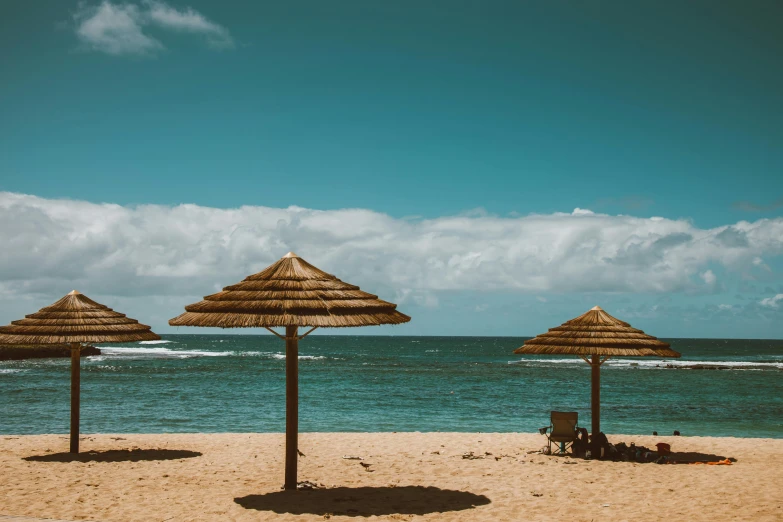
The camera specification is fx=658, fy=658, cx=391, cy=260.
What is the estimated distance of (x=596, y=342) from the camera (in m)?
11.3

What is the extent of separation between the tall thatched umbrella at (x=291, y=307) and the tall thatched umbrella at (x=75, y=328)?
11.2 feet

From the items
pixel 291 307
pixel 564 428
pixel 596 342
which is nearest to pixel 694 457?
pixel 564 428

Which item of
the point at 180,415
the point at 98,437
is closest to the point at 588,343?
the point at 98,437

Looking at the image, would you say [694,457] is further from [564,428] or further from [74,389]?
[74,389]

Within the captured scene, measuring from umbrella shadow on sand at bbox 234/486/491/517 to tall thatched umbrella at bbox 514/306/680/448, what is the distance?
3.59 meters

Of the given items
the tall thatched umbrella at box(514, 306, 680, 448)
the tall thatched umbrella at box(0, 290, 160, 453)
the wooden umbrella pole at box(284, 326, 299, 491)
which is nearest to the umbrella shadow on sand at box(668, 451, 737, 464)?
the tall thatched umbrella at box(514, 306, 680, 448)

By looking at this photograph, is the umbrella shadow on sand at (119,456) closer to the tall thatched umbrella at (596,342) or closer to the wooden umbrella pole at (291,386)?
the wooden umbrella pole at (291,386)

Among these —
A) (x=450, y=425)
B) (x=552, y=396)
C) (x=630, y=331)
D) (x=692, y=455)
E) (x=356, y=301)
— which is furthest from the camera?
(x=552, y=396)

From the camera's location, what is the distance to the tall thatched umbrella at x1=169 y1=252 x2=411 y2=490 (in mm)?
7068

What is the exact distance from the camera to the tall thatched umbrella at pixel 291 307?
7068 millimetres

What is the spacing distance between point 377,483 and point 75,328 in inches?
210

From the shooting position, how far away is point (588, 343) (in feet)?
37.2

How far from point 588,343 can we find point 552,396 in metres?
19.2

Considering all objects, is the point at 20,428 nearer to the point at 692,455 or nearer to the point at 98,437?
the point at 98,437
